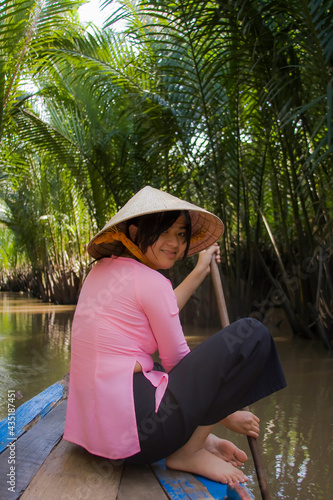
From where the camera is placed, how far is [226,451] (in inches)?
61.5

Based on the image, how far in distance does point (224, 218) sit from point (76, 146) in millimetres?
2102

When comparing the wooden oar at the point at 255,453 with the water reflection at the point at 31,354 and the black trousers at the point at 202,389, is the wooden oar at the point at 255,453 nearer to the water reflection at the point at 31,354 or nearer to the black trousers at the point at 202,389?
the black trousers at the point at 202,389

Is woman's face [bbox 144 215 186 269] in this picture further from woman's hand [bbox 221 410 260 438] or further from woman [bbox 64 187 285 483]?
woman's hand [bbox 221 410 260 438]

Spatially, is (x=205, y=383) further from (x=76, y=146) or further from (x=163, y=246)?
(x=76, y=146)

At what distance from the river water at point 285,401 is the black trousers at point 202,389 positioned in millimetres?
502

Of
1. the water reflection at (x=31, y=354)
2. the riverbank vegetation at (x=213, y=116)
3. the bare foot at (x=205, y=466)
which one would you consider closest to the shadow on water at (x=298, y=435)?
the bare foot at (x=205, y=466)

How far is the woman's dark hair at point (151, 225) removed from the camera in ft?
5.07

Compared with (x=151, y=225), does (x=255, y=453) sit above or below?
below


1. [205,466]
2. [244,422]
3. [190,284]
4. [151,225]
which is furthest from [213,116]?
[205,466]

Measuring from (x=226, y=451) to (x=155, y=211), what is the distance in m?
0.77

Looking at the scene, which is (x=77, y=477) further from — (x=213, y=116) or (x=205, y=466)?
(x=213, y=116)

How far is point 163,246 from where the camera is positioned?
1563mm

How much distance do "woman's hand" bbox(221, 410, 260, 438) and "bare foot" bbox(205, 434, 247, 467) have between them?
0.07 metres

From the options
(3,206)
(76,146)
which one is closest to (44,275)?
(3,206)
